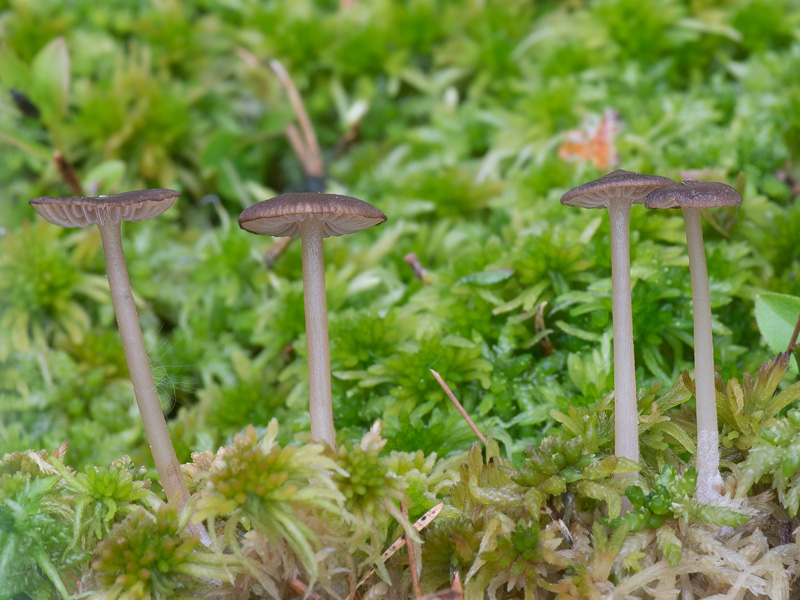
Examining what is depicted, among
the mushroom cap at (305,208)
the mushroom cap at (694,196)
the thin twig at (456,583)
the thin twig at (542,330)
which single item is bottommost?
the thin twig at (456,583)

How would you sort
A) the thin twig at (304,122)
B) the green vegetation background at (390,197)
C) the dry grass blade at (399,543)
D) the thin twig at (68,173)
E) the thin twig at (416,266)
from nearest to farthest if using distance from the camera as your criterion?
the dry grass blade at (399,543), the green vegetation background at (390,197), the thin twig at (416,266), the thin twig at (68,173), the thin twig at (304,122)

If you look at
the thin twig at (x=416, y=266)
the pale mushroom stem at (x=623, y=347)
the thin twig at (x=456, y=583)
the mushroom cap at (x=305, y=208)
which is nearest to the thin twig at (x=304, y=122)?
the thin twig at (x=416, y=266)

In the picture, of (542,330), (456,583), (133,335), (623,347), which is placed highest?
(133,335)

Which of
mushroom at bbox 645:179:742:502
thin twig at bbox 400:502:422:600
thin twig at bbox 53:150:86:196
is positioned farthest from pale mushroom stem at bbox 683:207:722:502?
thin twig at bbox 53:150:86:196

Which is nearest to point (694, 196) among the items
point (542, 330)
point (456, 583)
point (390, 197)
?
point (542, 330)

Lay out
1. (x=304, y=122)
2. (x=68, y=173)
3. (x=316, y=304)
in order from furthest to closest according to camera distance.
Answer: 1. (x=304, y=122)
2. (x=68, y=173)
3. (x=316, y=304)

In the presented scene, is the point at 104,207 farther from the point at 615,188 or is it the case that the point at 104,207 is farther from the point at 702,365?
the point at 702,365

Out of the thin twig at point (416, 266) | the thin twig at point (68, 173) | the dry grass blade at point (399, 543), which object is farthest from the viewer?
the thin twig at point (68, 173)

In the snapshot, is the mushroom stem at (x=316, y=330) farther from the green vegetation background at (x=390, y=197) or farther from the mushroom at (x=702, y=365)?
the mushroom at (x=702, y=365)
